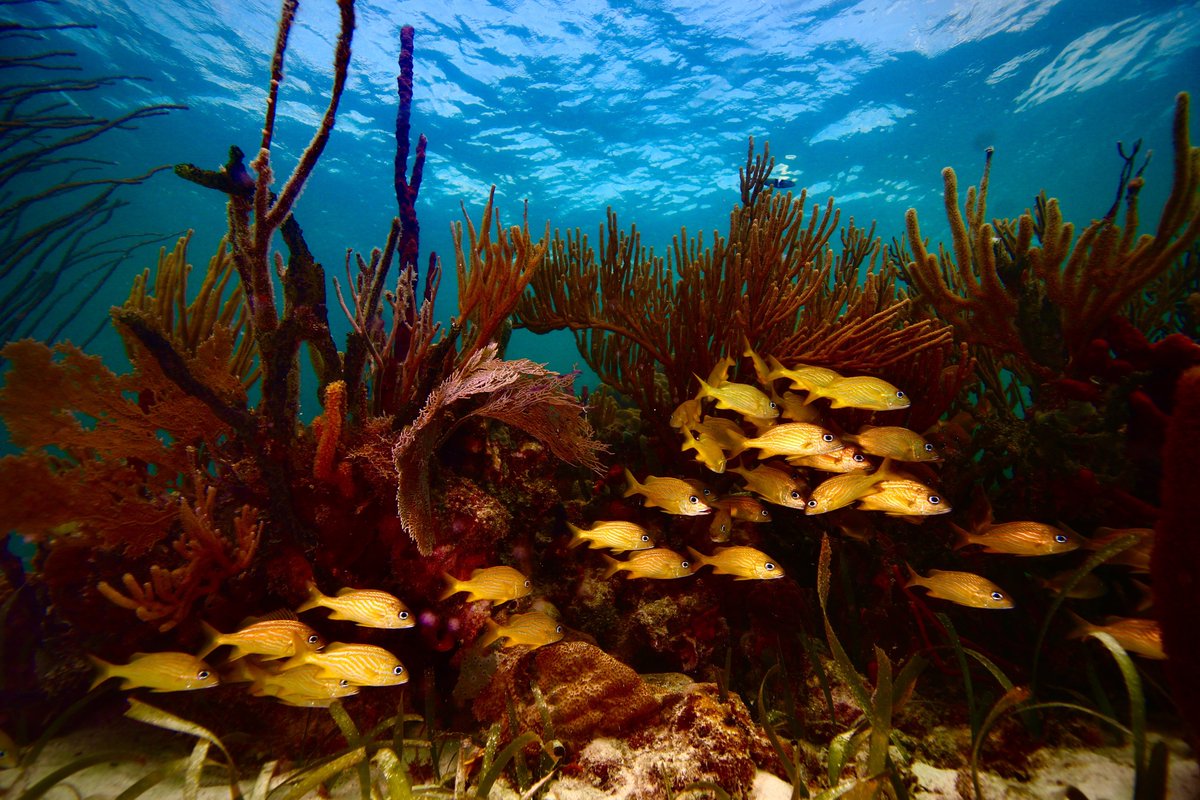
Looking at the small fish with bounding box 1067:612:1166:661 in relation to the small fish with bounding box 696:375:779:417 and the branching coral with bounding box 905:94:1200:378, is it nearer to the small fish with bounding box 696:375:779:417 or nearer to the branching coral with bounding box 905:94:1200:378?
the branching coral with bounding box 905:94:1200:378

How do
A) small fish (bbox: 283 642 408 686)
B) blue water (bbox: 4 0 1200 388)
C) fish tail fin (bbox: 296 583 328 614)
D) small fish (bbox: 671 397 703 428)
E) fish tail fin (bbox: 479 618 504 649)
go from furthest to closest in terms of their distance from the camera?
1. blue water (bbox: 4 0 1200 388)
2. small fish (bbox: 671 397 703 428)
3. fish tail fin (bbox: 479 618 504 649)
4. fish tail fin (bbox: 296 583 328 614)
5. small fish (bbox: 283 642 408 686)

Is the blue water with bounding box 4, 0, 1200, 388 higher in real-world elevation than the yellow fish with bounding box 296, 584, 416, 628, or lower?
higher

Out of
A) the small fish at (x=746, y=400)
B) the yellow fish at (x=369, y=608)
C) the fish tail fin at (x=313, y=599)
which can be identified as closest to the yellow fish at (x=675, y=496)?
the small fish at (x=746, y=400)

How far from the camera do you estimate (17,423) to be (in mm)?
2422

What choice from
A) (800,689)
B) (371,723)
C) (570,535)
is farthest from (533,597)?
(800,689)

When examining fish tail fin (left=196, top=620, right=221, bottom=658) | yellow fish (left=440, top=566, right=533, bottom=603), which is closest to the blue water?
yellow fish (left=440, top=566, right=533, bottom=603)

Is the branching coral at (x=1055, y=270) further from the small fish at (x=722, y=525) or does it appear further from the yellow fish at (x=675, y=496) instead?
the yellow fish at (x=675, y=496)

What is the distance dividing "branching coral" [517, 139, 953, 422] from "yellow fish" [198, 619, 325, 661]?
288cm

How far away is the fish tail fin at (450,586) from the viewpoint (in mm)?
2402

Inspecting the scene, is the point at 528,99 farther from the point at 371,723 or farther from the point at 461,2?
the point at 371,723

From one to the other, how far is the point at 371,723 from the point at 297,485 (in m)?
1.45

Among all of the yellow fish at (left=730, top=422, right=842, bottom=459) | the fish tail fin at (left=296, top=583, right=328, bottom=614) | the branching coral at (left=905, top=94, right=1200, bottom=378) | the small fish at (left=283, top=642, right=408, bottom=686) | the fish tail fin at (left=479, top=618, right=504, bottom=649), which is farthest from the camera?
the branching coral at (left=905, top=94, right=1200, bottom=378)

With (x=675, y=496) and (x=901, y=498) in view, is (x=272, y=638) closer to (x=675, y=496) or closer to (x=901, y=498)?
(x=675, y=496)

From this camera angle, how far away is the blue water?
61.4ft
